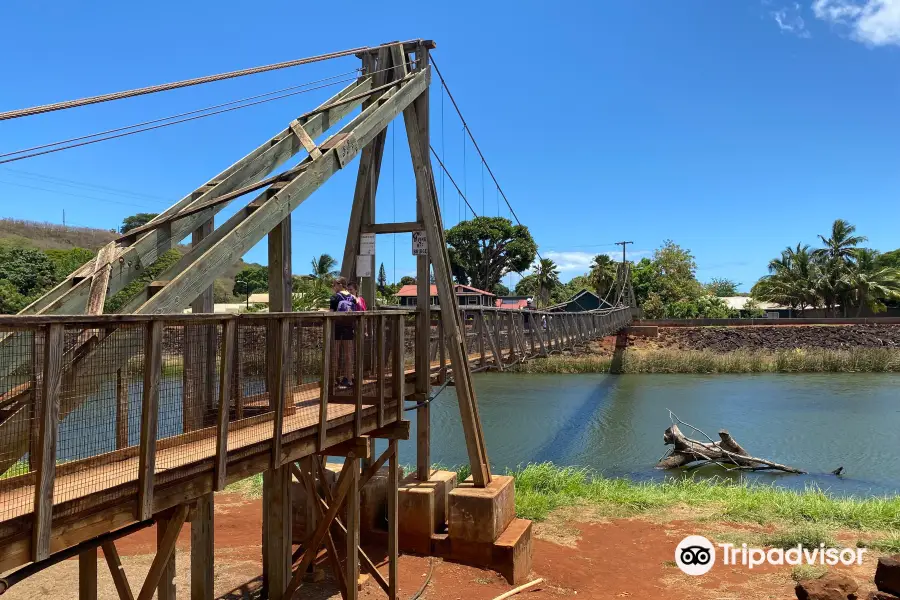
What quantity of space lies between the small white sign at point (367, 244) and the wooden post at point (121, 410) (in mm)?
3579

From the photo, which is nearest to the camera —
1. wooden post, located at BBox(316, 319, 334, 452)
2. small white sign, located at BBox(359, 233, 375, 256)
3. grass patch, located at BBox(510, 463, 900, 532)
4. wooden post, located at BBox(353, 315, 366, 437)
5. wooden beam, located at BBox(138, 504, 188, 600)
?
wooden beam, located at BBox(138, 504, 188, 600)

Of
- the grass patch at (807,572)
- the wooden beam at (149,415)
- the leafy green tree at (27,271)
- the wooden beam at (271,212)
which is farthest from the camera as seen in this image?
the leafy green tree at (27,271)

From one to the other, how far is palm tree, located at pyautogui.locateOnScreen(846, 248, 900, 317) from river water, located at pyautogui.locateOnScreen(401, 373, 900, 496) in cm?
993

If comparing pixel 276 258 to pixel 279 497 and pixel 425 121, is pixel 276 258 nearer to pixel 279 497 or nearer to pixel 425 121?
pixel 279 497

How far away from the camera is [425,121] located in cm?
625

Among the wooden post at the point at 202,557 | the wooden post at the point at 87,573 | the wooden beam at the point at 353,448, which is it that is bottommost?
the wooden post at the point at 202,557

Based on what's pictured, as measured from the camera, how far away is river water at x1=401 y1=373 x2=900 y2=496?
11.6 metres

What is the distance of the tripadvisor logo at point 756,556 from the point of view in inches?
230

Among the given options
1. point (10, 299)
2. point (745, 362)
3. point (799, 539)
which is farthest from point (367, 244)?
point (745, 362)

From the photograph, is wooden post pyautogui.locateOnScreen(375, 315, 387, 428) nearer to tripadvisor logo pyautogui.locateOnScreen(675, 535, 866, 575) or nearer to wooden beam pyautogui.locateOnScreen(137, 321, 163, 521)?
wooden beam pyautogui.locateOnScreen(137, 321, 163, 521)

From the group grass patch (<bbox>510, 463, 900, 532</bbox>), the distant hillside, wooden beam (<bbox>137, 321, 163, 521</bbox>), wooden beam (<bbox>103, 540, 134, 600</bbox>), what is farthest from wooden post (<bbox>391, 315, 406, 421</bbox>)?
the distant hillside

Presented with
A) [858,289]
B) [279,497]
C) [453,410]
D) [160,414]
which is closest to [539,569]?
[279,497]

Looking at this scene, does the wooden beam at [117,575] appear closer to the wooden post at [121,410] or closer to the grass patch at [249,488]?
the wooden post at [121,410]

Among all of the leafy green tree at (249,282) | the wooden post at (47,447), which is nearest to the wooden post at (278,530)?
the wooden post at (47,447)
